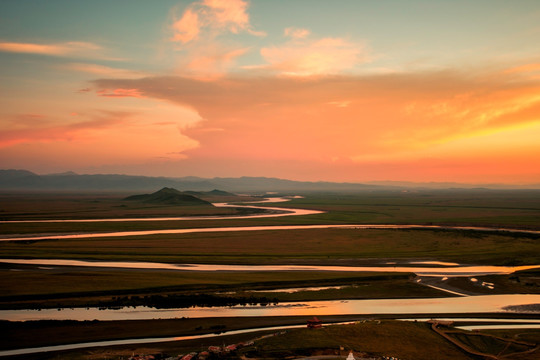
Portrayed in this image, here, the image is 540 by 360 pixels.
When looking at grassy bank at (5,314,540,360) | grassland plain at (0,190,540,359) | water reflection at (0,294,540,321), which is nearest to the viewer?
grassy bank at (5,314,540,360)

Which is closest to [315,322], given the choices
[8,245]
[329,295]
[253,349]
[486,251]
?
[253,349]

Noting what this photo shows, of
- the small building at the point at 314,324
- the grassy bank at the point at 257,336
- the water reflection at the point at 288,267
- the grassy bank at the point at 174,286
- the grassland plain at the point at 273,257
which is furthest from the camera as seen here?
the water reflection at the point at 288,267

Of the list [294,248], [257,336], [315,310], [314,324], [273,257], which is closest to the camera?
[257,336]

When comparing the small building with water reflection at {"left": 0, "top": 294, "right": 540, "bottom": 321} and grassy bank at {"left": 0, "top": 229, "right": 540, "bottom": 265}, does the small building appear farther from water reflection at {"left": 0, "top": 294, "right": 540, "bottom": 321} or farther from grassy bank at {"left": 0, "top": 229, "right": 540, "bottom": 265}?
grassy bank at {"left": 0, "top": 229, "right": 540, "bottom": 265}

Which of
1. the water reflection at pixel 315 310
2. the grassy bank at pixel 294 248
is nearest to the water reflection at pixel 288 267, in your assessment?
the grassy bank at pixel 294 248

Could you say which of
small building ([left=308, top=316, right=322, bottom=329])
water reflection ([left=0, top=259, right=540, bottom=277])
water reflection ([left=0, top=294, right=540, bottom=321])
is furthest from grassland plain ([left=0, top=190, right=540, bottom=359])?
water reflection ([left=0, top=259, right=540, bottom=277])

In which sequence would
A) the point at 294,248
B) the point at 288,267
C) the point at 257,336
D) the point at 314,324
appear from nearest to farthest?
the point at 257,336, the point at 314,324, the point at 288,267, the point at 294,248

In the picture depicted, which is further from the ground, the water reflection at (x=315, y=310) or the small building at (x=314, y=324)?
the small building at (x=314, y=324)

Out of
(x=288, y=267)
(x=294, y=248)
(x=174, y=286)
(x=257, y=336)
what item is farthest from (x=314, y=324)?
(x=294, y=248)

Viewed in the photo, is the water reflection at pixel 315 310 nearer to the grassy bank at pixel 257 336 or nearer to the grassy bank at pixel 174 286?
the grassy bank at pixel 174 286

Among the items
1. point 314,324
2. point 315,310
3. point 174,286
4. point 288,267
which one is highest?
point 314,324

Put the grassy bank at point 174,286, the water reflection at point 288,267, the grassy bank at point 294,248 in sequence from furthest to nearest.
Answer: the grassy bank at point 294,248 < the water reflection at point 288,267 < the grassy bank at point 174,286

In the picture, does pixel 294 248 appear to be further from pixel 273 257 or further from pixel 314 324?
pixel 314 324
